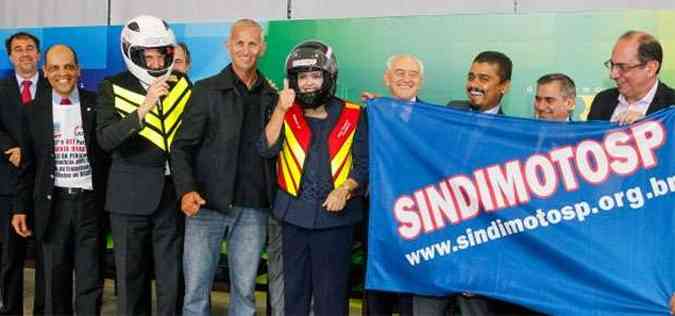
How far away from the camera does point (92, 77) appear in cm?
574

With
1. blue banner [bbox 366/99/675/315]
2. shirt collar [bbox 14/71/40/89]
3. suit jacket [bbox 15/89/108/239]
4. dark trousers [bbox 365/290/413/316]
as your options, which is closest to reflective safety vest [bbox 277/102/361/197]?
blue banner [bbox 366/99/675/315]

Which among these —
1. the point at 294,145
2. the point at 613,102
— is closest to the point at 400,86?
the point at 294,145

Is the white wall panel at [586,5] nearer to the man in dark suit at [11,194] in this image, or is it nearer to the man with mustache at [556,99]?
the man with mustache at [556,99]

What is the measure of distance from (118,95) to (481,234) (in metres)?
1.73

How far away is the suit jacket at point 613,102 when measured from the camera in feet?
→ 10.9

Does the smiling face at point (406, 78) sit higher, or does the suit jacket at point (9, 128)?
the smiling face at point (406, 78)

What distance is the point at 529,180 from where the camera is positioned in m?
3.27

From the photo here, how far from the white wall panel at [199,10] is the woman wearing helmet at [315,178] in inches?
83.5

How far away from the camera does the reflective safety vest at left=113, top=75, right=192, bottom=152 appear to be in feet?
12.0

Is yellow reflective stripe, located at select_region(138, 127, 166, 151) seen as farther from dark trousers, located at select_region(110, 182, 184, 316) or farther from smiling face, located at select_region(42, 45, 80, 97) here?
smiling face, located at select_region(42, 45, 80, 97)

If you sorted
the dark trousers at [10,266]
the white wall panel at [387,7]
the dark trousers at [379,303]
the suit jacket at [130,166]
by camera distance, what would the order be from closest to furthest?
the suit jacket at [130,166], the dark trousers at [379,303], the dark trousers at [10,266], the white wall panel at [387,7]

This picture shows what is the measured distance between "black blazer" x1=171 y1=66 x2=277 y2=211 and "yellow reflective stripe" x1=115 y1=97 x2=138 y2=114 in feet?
0.91

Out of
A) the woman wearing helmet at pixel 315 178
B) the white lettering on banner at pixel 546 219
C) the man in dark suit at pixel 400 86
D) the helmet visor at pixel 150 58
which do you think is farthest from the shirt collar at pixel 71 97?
the white lettering on banner at pixel 546 219

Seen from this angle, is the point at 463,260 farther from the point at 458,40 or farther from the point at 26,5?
the point at 26,5
